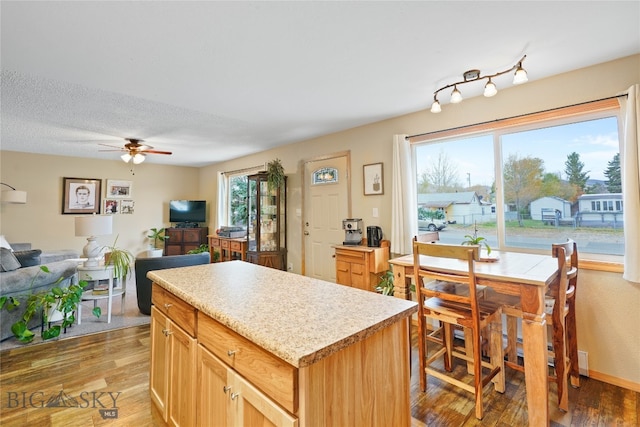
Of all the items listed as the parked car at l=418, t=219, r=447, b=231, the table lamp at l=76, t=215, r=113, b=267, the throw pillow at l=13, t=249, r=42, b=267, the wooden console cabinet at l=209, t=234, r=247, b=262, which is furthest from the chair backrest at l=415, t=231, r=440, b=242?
the throw pillow at l=13, t=249, r=42, b=267

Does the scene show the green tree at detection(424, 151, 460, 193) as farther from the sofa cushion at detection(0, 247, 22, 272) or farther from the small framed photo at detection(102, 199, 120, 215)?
the small framed photo at detection(102, 199, 120, 215)

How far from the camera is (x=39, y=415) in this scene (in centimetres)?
179

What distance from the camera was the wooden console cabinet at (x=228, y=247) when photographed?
5090 mm

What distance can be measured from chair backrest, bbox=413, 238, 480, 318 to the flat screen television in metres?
6.08

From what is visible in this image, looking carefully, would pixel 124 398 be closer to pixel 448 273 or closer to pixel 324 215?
pixel 448 273

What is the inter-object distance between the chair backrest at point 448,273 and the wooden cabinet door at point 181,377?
1.43 m

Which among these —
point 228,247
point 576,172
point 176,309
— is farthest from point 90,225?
point 576,172

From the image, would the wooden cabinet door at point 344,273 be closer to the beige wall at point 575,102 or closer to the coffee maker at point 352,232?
the coffee maker at point 352,232

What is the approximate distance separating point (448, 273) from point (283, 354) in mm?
1469

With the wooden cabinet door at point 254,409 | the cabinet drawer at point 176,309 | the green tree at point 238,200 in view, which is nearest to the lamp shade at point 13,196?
the green tree at point 238,200

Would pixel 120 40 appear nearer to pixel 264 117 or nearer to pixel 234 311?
pixel 264 117

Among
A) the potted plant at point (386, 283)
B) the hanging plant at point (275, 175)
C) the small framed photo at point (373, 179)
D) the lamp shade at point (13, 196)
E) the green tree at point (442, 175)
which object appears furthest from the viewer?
the lamp shade at point (13, 196)

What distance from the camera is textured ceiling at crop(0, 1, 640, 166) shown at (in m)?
1.65

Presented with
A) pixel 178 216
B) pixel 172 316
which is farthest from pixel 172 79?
pixel 178 216
